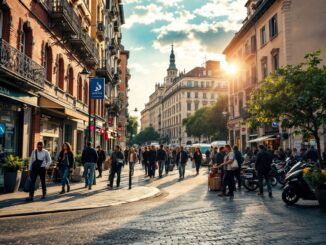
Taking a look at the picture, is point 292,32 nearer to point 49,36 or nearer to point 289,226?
point 49,36

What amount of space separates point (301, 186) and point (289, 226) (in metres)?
2.98

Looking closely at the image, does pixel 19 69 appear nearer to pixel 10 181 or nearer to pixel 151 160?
pixel 10 181

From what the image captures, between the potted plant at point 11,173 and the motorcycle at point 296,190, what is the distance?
8841 mm

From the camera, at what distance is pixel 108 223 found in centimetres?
676

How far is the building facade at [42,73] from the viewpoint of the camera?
38.7 feet

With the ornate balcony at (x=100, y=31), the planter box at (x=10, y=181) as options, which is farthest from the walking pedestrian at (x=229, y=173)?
the ornate balcony at (x=100, y=31)

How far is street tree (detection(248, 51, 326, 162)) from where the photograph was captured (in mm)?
11531

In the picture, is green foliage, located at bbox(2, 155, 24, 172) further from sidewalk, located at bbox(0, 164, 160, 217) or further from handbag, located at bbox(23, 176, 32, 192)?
handbag, located at bbox(23, 176, 32, 192)

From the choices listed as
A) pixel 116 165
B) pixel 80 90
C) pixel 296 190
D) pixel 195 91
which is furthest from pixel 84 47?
pixel 195 91

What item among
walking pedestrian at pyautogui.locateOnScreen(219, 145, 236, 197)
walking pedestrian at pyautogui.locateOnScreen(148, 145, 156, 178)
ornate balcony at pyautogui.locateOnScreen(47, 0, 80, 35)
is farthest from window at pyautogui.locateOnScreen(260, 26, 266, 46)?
walking pedestrian at pyautogui.locateOnScreen(219, 145, 236, 197)

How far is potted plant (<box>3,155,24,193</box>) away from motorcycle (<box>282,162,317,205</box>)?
29.0ft

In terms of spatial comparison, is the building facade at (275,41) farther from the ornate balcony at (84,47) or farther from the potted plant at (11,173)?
the potted plant at (11,173)

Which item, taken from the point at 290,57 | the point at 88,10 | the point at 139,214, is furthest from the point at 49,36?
the point at 290,57

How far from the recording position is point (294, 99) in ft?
37.5
